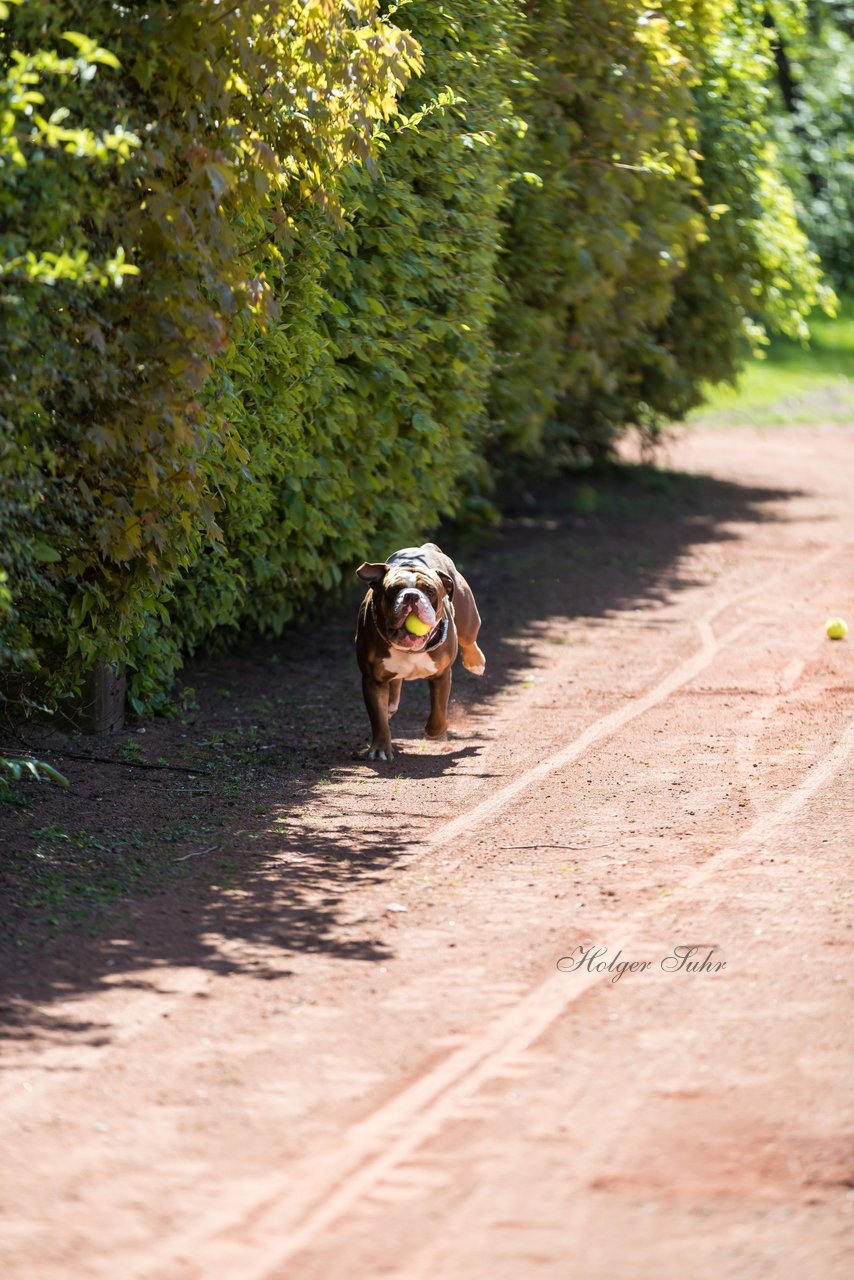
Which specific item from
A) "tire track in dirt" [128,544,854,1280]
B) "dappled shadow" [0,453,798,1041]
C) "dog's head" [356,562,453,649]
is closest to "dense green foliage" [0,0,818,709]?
"dappled shadow" [0,453,798,1041]

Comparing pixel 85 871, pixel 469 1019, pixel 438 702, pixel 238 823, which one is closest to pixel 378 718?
pixel 438 702

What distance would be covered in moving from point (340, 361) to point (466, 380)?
144 cm

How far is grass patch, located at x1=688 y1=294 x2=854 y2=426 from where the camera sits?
1180 inches

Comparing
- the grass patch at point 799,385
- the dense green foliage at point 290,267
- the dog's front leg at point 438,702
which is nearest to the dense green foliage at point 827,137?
the grass patch at point 799,385

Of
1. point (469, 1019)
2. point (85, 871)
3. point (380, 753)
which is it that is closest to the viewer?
point (469, 1019)

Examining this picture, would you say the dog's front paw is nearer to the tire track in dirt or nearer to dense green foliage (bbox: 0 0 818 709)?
dense green foliage (bbox: 0 0 818 709)

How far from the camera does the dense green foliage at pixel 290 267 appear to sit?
657 centimetres

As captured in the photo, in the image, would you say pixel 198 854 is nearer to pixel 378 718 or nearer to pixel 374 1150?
pixel 378 718

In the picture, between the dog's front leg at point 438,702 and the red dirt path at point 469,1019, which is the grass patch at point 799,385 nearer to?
the dog's front leg at point 438,702

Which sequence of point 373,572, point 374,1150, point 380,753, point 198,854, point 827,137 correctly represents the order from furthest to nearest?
point 827,137, point 380,753, point 373,572, point 198,854, point 374,1150

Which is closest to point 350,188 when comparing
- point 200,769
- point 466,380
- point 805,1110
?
point 466,380

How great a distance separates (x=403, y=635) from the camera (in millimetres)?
8320

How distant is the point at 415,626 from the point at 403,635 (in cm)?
10

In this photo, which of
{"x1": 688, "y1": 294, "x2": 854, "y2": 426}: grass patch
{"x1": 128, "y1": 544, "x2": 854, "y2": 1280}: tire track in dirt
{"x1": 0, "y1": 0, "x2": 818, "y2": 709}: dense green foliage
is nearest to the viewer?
{"x1": 128, "y1": 544, "x2": 854, "y2": 1280}: tire track in dirt
